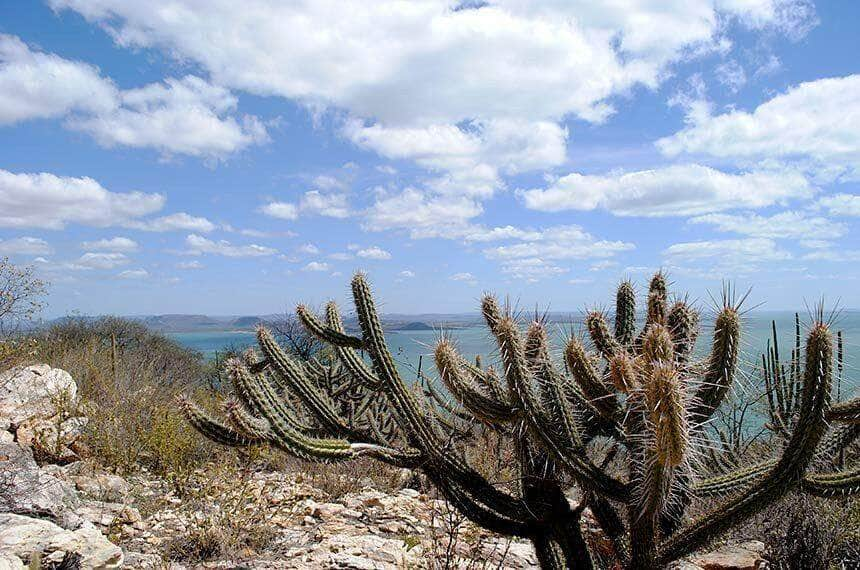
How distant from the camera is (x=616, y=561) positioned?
3.53 meters

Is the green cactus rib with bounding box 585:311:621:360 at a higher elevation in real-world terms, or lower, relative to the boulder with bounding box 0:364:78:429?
higher

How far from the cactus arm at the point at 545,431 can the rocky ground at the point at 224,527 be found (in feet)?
2.31

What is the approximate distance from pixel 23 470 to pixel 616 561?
16.9 feet

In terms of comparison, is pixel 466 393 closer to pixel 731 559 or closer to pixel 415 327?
pixel 415 327

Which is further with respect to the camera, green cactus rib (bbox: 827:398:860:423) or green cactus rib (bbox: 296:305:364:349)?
green cactus rib (bbox: 296:305:364:349)

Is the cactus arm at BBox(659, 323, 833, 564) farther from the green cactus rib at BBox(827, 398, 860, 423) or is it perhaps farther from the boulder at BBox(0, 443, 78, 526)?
the boulder at BBox(0, 443, 78, 526)

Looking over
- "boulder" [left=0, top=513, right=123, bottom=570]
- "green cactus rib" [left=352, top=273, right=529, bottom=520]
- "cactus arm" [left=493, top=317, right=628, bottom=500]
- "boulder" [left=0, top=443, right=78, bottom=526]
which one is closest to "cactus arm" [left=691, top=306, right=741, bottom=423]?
"cactus arm" [left=493, top=317, right=628, bottom=500]

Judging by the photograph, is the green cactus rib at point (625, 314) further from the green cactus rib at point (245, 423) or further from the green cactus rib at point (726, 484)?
the green cactus rib at point (245, 423)

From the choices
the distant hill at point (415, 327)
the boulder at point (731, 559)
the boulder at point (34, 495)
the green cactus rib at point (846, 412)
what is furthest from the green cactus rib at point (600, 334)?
the boulder at point (34, 495)

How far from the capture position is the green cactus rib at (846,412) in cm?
276

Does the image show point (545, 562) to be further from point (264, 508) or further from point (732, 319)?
point (264, 508)

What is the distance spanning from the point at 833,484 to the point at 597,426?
1.18 m

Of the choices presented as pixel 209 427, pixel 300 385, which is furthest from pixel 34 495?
pixel 300 385

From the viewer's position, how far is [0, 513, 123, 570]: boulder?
3.97m
